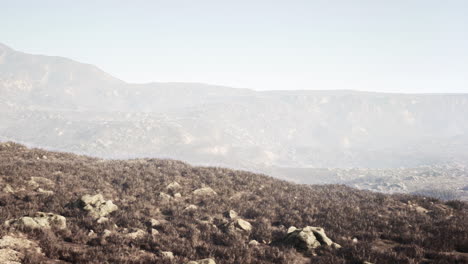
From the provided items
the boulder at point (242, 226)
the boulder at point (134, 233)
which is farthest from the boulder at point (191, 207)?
the boulder at point (134, 233)

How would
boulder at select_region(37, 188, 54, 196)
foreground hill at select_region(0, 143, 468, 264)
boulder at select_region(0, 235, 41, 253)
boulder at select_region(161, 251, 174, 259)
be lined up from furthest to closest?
boulder at select_region(37, 188, 54, 196), foreground hill at select_region(0, 143, 468, 264), boulder at select_region(161, 251, 174, 259), boulder at select_region(0, 235, 41, 253)

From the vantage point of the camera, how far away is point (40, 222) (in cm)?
788

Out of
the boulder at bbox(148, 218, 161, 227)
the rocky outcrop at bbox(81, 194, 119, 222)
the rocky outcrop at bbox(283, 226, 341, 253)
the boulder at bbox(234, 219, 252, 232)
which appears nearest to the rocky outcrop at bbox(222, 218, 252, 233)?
the boulder at bbox(234, 219, 252, 232)

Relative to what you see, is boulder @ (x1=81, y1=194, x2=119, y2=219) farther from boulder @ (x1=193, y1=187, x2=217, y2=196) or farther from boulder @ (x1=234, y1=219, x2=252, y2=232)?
boulder @ (x1=234, y1=219, x2=252, y2=232)

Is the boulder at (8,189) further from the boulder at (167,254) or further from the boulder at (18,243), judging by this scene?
the boulder at (167,254)

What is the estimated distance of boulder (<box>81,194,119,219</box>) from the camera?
388 inches

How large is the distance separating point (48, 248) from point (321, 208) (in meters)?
10.9

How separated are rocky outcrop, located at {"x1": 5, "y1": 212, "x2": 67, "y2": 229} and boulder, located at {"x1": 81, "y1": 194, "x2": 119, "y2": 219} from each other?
1285mm

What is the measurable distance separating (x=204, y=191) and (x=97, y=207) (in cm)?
569

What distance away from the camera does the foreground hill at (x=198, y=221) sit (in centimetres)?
714

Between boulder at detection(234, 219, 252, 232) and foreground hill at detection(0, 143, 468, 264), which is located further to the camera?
boulder at detection(234, 219, 252, 232)

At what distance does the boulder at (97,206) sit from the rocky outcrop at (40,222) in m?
1.28

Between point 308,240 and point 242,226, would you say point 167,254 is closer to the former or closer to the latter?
point 242,226

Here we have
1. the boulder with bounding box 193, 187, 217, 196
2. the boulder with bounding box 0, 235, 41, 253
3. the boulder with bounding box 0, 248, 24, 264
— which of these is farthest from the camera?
the boulder with bounding box 193, 187, 217, 196
